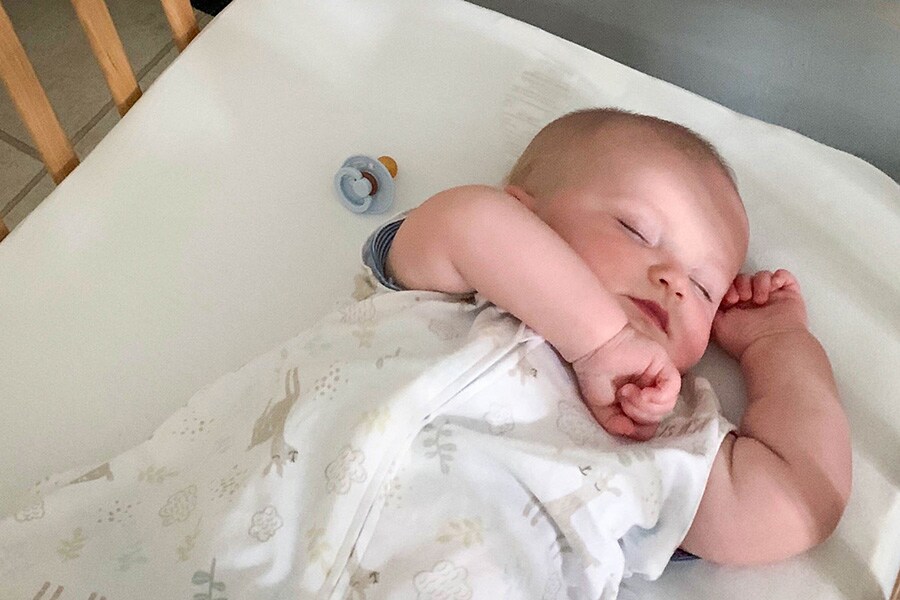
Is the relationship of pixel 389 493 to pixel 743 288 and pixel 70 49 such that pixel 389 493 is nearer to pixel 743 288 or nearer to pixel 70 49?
pixel 743 288

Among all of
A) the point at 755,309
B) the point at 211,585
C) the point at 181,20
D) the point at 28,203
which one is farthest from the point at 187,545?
the point at 28,203

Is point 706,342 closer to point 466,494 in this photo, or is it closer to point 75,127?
point 466,494

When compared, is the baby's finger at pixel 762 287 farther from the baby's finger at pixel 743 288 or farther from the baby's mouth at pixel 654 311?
the baby's mouth at pixel 654 311

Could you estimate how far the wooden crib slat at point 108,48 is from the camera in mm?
868

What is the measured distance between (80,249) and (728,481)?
647 millimetres

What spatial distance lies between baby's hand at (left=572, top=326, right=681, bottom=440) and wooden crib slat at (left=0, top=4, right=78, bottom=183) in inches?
22.6

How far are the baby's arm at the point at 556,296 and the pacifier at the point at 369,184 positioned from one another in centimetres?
23

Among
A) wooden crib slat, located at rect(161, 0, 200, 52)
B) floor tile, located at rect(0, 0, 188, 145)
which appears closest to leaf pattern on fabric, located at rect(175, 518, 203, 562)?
wooden crib slat, located at rect(161, 0, 200, 52)

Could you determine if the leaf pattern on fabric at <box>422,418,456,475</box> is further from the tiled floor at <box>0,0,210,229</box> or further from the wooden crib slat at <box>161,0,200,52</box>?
the tiled floor at <box>0,0,210,229</box>

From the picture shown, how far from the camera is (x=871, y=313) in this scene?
81 centimetres

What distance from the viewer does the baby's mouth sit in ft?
2.37

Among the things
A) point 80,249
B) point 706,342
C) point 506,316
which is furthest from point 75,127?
point 706,342

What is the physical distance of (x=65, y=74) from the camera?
1.50m

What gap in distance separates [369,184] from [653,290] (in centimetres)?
34
